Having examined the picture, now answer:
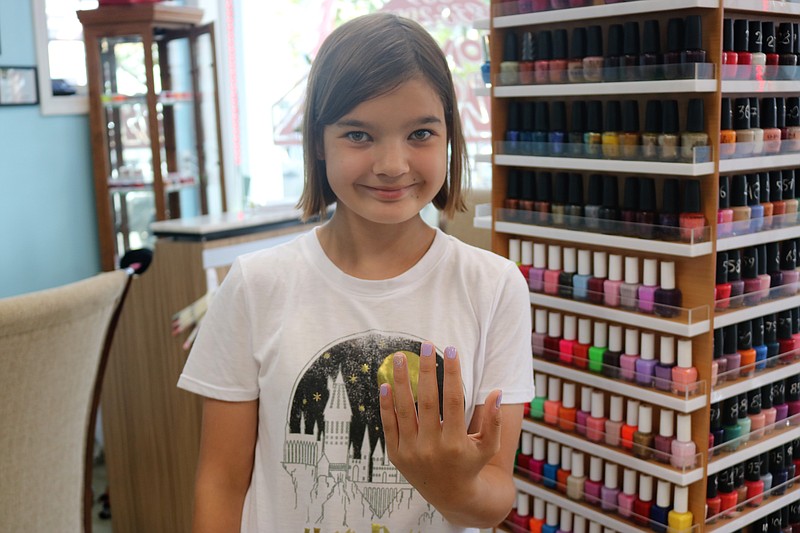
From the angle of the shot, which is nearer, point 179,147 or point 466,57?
point 466,57

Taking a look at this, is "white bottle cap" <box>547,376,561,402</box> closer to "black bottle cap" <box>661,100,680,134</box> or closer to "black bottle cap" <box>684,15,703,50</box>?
"black bottle cap" <box>661,100,680,134</box>

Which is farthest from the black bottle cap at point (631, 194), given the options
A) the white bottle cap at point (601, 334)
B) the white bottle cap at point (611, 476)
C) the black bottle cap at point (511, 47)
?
the white bottle cap at point (611, 476)

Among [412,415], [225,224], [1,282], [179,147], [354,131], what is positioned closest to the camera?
[412,415]

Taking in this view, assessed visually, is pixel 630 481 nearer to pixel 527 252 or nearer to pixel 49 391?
pixel 527 252

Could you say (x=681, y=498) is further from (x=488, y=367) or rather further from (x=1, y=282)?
(x=1, y=282)

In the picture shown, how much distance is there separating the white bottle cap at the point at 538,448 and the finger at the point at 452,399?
91cm

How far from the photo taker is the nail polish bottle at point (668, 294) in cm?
Answer: 143

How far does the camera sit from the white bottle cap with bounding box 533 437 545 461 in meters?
1.67

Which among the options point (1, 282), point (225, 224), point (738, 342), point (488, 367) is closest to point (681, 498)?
point (738, 342)

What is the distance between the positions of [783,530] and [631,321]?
548mm

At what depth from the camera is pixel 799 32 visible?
4.87 ft

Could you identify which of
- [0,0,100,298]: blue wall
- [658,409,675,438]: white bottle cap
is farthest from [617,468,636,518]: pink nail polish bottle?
[0,0,100,298]: blue wall

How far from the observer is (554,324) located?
162 centimetres

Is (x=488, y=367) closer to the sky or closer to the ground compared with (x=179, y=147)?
closer to the ground
